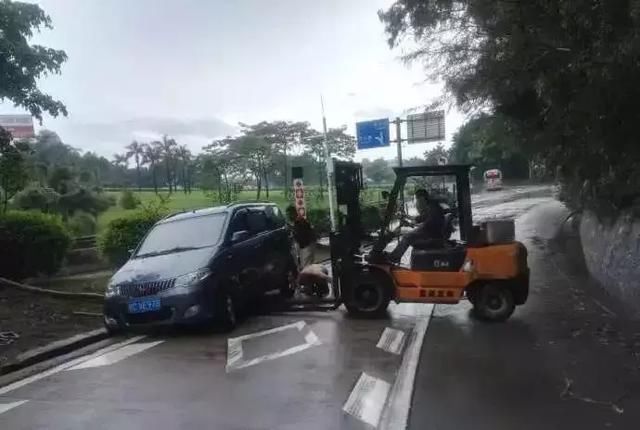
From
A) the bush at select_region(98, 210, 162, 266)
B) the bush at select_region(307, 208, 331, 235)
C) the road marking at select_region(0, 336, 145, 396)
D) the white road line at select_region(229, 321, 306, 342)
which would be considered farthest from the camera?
the bush at select_region(307, 208, 331, 235)

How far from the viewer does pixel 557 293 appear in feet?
34.8

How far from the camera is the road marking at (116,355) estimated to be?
7.05 metres

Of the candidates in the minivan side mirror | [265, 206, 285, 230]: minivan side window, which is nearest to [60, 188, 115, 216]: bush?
[265, 206, 285, 230]: minivan side window

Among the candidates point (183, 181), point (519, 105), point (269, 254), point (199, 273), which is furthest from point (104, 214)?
point (519, 105)

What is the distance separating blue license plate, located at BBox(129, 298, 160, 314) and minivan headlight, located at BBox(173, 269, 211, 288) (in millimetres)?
332

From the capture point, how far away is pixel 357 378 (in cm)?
604

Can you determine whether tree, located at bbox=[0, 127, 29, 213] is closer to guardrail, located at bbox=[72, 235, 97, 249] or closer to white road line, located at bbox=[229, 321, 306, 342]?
guardrail, located at bbox=[72, 235, 97, 249]

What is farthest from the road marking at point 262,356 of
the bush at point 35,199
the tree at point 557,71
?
the bush at point 35,199

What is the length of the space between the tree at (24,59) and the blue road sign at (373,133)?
1219 centimetres

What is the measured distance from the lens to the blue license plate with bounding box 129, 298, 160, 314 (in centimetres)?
796

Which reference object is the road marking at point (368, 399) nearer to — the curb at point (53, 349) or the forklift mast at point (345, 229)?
the forklift mast at point (345, 229)

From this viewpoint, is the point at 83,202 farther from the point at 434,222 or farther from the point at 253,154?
the point at 434,222

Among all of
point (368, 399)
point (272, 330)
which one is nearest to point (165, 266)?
point (272, 330)

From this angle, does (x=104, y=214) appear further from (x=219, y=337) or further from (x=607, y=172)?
(x=607, y=172)
